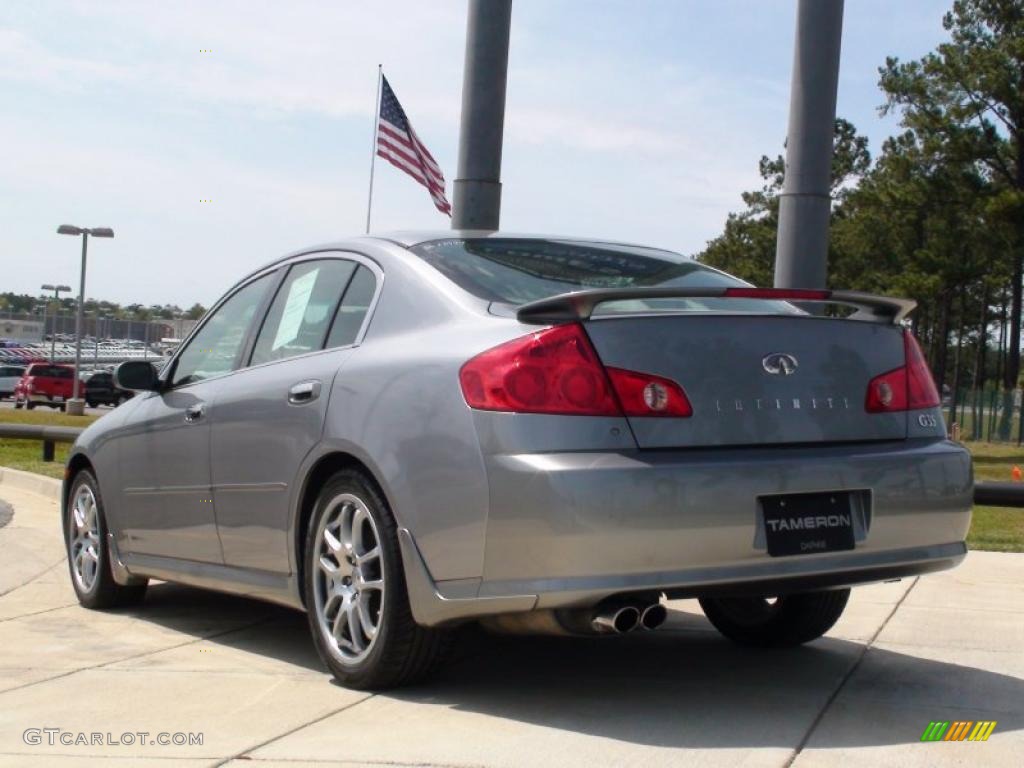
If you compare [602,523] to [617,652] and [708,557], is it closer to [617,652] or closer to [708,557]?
[708,557]

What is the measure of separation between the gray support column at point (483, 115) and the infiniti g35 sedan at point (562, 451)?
3.93 meters

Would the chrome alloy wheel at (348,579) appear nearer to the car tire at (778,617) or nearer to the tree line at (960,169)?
the car tire at (778,617)

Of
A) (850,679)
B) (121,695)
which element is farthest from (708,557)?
(121,695)

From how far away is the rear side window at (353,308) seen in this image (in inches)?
208

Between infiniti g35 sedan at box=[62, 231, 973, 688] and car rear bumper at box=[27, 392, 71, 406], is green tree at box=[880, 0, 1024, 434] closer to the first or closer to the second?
car rear bumper at box=[27, 392, 71, 406]

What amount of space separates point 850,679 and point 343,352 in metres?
2.08

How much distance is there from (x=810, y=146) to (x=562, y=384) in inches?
192

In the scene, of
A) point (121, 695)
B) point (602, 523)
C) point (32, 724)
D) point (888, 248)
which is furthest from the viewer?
point (888, 248)

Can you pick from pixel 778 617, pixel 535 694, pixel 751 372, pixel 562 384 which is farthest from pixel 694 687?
pixel 562 384

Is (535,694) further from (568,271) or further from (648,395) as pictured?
(568,271)

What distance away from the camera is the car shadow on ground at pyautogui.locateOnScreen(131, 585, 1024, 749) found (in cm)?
433

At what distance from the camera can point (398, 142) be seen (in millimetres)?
15836

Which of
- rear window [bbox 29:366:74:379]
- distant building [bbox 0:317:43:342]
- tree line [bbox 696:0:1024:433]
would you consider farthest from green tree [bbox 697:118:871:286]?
distant building [bbox 0:317:43:342]

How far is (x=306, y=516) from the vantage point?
17.1 ft
